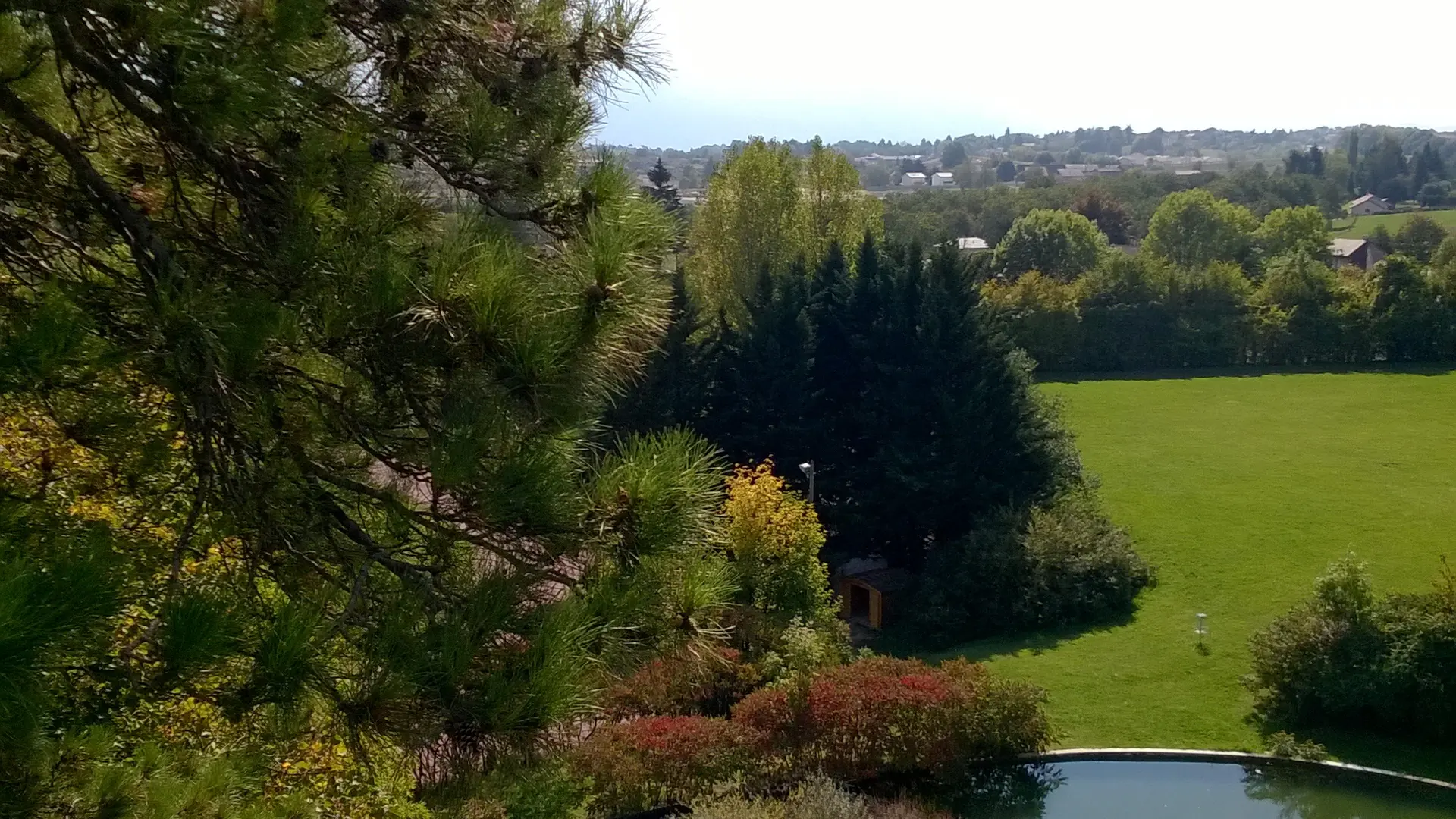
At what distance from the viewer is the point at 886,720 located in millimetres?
9328

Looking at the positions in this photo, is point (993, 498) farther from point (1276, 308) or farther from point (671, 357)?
point (1276, 308)

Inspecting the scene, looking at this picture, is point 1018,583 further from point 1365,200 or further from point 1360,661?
point 1365,200

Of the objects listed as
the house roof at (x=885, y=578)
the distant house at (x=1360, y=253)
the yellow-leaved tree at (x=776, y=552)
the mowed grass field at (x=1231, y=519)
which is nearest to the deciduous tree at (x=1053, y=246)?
the mowed grass field at (x=1231, y=519)

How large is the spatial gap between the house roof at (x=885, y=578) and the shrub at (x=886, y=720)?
216 inches

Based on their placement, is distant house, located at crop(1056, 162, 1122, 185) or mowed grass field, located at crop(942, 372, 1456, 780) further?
distant house, located at crop(1056, 162, 1122, 185)

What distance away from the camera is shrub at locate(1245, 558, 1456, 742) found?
10.5m

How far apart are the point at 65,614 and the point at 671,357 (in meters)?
13.5

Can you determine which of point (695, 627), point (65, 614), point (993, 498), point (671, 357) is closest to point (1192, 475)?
point (993, 498)

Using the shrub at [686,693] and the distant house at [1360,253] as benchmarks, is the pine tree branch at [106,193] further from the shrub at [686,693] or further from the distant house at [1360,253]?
the distant house at [1360,253]

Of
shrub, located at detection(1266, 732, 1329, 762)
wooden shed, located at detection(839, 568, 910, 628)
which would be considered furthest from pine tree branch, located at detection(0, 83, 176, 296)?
wooden shed, located at detection(839, 568, 910, 628)

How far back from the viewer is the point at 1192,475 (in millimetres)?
21312

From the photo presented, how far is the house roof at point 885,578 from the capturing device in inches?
608

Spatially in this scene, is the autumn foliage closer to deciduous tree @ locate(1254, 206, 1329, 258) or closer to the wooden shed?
the wooden shed

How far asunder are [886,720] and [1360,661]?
5.36 metres
